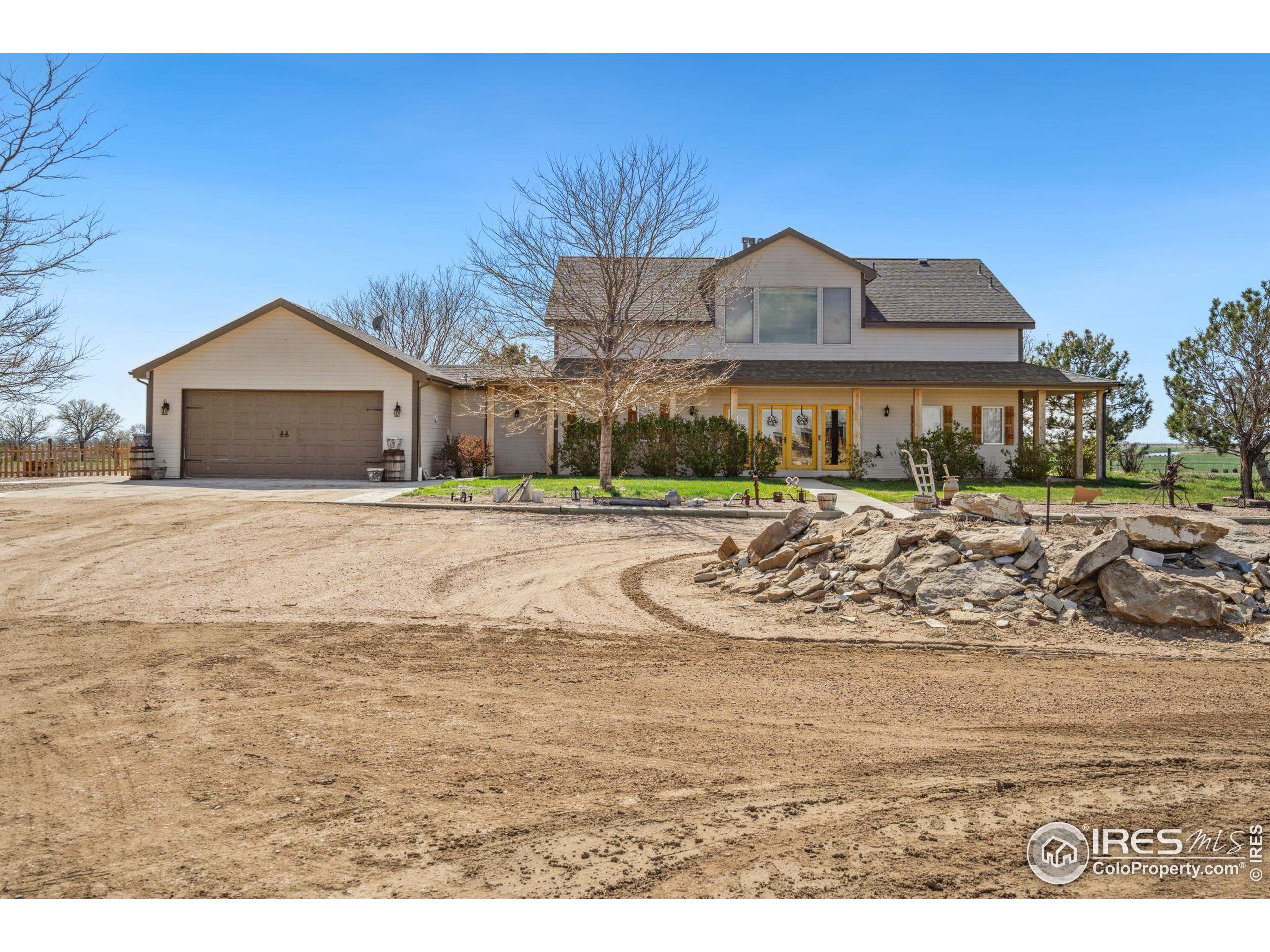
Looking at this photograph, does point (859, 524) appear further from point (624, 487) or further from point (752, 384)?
point (752, 384)

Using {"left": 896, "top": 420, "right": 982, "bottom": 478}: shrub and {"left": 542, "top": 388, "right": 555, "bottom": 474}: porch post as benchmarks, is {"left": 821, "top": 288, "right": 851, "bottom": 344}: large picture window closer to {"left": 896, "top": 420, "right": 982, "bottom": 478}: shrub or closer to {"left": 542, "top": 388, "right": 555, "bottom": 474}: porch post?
{"left": 896, "top": 420, "right": 982, "bottom": 478}: shrub

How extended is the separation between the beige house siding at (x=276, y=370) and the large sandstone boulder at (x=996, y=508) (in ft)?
48.8

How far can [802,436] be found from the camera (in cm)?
2472

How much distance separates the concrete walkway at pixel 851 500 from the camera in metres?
14.8

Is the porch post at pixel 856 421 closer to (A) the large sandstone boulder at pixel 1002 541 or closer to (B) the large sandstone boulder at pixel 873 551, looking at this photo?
(B) the large sandstone boulder at pixel 873 551

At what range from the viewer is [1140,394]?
30.0 meters

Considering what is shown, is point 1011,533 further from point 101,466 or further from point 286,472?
point 101,466

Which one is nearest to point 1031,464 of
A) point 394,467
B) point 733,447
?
point 733,447

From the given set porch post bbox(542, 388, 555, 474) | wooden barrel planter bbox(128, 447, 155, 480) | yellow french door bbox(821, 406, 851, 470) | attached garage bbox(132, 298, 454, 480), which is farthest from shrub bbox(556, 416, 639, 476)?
wooden barrel planter bbox(128, 447, 155, 480)

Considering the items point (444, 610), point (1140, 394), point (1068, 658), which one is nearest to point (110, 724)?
point (444, 610)

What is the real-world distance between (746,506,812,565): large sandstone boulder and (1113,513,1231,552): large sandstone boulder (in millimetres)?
3467

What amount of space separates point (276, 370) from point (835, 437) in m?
16.3

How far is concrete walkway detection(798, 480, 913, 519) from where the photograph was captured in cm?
1475

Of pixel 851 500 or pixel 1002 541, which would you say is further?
pixel 851 500
